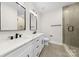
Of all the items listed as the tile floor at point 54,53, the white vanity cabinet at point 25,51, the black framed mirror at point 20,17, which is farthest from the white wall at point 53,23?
the white vanity cabinet at point 25,51

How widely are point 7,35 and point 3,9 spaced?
1.78ft

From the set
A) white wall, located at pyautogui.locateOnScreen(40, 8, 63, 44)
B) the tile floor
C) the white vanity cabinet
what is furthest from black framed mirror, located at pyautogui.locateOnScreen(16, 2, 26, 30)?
white wall, located at pyautogui.locateOnScreen(40, 8, 63, 44)

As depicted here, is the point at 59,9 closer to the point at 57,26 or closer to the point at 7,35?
the point at 57,26

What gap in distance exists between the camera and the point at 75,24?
438cm

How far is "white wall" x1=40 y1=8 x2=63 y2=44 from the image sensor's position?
5289 millimetres

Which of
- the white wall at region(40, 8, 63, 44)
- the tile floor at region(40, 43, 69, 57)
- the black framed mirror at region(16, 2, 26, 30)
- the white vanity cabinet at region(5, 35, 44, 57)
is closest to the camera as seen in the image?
the white vanity cabinet at region(5, 35, 44, 57)

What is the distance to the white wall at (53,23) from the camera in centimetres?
529

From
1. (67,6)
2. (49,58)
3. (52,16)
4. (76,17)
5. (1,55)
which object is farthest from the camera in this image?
(52,16)

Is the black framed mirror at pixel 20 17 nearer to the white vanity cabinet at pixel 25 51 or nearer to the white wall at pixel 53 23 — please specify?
the white vanity cabinet at pixel 25 51

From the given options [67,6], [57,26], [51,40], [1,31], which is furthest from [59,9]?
[1,31]

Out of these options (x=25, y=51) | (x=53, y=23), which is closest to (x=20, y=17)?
(x=25, y=51)

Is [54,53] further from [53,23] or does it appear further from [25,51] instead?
[53,23]

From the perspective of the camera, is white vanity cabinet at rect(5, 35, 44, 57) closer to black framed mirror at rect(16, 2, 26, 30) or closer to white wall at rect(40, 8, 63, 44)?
black framed mirror at rect(16, 2, 26, 30)

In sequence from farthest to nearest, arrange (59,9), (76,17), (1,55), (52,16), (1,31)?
(52,16), (59,9), (76,17), (1,31), (1,55)
